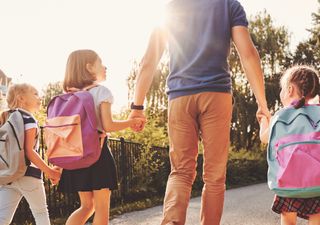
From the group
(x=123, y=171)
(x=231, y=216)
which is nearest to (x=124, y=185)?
(x=123, y=171)

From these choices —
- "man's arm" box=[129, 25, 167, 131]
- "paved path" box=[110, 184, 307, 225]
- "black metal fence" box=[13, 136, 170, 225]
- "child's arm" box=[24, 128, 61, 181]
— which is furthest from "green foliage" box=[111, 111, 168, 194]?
"man's arm" box=[129, 25, 167, 131]

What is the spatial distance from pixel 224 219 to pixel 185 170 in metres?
3.60

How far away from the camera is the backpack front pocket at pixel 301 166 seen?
129 inches

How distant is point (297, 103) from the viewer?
3.47m

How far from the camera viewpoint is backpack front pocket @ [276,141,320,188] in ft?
10.7

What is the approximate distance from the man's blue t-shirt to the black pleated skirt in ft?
2.15

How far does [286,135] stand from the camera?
3.41 meters

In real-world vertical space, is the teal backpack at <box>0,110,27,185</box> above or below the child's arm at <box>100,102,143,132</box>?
below

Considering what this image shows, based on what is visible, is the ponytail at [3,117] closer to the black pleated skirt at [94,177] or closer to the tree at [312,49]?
the black pleated skirt at [94,177]

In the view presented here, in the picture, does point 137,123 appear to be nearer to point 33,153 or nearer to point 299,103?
point 33,153

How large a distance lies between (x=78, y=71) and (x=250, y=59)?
1.26 meters

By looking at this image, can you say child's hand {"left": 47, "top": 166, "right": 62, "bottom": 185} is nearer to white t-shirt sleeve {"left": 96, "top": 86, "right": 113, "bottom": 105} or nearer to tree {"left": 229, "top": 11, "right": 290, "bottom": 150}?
white t-shirt sleeve {"left": 96, "top": 86, "right": 113, "bottom": 105}

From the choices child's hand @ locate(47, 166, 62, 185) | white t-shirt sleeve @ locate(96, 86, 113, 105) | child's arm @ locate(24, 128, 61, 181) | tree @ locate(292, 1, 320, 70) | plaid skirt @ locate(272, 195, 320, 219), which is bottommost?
plaid skirt @ locate(272, 195, 320, 219)

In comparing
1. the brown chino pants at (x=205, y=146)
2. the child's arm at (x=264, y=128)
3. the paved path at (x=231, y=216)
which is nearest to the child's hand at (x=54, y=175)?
the brown chino pants at (x=205, y=146)
